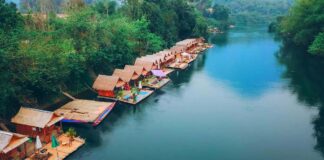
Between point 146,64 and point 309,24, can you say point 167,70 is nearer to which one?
point 146,64

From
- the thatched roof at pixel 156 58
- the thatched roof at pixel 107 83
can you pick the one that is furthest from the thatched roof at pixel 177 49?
the thatched roof at pixel 107 83

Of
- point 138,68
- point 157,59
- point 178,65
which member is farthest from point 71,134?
point 178,65

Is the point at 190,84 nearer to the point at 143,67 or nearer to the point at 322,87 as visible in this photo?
the point at 143,67

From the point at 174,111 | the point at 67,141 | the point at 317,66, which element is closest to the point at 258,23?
the point at 317,66

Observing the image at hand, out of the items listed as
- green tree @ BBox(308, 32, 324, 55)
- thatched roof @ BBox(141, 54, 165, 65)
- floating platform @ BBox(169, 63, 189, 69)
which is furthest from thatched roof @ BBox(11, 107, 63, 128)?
green tree @ BBox(308, 32, 324, 55)

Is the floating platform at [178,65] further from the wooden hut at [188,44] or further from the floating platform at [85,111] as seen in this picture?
the floating platform at [85,111]

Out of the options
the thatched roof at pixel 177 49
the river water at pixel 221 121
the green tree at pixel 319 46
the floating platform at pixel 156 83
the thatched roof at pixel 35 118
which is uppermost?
the green tree at pixel 319 46

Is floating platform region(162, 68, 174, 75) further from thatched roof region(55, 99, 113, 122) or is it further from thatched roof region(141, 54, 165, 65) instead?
thatched roof region(55, 99, 113, 122)
